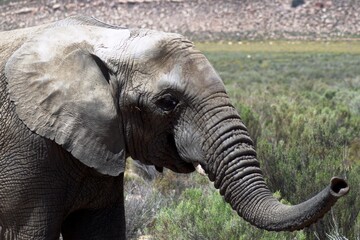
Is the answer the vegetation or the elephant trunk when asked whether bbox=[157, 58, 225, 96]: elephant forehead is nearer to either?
the elephant trunk

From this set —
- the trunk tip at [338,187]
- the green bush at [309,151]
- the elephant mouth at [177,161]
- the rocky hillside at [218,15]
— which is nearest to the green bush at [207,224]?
the green bush at [309,151]

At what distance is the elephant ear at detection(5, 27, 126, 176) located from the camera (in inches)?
176

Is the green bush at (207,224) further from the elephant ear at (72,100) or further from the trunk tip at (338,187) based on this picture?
the trunk tip at (338,187)

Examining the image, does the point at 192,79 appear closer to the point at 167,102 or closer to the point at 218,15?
the point at 167,102

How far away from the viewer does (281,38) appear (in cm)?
9200

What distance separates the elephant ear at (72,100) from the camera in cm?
448

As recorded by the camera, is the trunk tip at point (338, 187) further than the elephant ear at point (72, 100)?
No

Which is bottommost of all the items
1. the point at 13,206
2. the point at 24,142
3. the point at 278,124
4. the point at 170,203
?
the point at 278,124

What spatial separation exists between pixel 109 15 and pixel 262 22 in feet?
51.8

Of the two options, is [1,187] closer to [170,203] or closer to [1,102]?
[1,102]

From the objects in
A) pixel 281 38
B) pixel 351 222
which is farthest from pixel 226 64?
pixel 351 222

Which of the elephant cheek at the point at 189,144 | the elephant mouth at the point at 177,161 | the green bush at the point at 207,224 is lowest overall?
the green bush at the point at 207,224

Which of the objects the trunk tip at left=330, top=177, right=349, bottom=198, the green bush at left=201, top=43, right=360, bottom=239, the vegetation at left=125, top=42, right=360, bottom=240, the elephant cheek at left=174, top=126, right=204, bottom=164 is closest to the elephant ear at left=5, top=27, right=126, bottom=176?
the elephant cheek at left=174, top=126, right=204, bottom=164

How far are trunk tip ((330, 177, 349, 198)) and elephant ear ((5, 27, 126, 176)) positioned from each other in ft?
4.06
